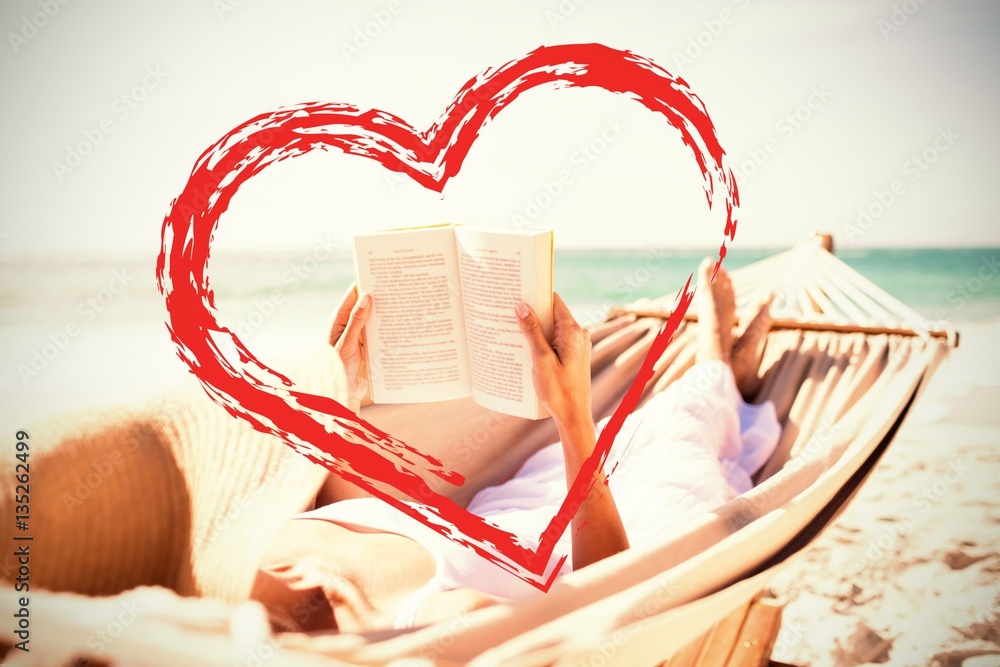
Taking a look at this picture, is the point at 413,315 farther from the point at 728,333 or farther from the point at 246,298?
the point at 246,298

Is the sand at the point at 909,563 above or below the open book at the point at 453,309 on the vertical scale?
below

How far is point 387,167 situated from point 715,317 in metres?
0.99

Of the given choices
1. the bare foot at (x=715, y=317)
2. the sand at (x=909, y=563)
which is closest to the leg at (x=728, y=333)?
the bare foot at (x=715, y=317)

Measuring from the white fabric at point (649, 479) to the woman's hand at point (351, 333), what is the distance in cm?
20

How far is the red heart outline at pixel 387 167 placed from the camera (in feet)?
3.08

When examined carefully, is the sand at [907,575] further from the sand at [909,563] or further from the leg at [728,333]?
the leg at [728,333]

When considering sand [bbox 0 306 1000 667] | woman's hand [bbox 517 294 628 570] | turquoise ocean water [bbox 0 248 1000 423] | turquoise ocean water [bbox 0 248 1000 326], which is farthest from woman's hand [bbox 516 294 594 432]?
turquoise ocean water [bbox 0 248 1000 326]

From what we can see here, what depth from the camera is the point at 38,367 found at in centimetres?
446

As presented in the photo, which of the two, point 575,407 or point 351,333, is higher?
point 351,333

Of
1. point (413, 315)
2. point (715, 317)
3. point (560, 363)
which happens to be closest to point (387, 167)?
point (413, 315)

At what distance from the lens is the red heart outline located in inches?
37.0

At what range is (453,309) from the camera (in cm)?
92

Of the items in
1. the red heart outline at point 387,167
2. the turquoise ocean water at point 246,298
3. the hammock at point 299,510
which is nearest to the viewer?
the hammock at point 299,510

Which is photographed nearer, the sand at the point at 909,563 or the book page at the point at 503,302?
the book page at the point at 503,302
